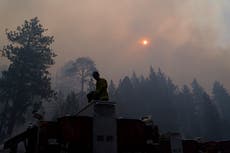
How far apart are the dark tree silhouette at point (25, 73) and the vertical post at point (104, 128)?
2517 cm

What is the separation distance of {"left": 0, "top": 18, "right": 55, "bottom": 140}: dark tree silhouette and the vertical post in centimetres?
2517

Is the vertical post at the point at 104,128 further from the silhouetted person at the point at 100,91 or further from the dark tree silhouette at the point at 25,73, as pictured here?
the dark tree silhouette at the point at 25,73

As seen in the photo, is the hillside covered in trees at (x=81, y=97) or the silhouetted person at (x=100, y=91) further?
the hillside covered in trees at (x=81, y=97)

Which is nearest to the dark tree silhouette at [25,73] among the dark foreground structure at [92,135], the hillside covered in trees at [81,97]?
the hillside covered in trees at [81,97]

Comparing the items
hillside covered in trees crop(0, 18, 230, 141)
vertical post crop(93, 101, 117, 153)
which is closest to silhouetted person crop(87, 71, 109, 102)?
vertical post crop(93, 101, 117, 153)

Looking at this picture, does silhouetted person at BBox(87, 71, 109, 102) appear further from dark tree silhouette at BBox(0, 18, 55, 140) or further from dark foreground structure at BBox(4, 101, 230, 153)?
dark tree silhouette at BBox(0, 18, 55, 140)

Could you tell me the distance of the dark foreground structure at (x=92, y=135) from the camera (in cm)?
1152

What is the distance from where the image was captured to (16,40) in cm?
3875

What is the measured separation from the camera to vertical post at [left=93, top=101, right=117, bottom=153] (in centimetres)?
1144

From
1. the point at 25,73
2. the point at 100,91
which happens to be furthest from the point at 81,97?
the point at 100,91

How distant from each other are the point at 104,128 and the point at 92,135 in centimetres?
58

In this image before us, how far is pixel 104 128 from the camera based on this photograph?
1173 centimetres

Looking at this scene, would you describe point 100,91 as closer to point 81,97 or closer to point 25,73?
point 25,73

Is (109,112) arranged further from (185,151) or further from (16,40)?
(16,40)
